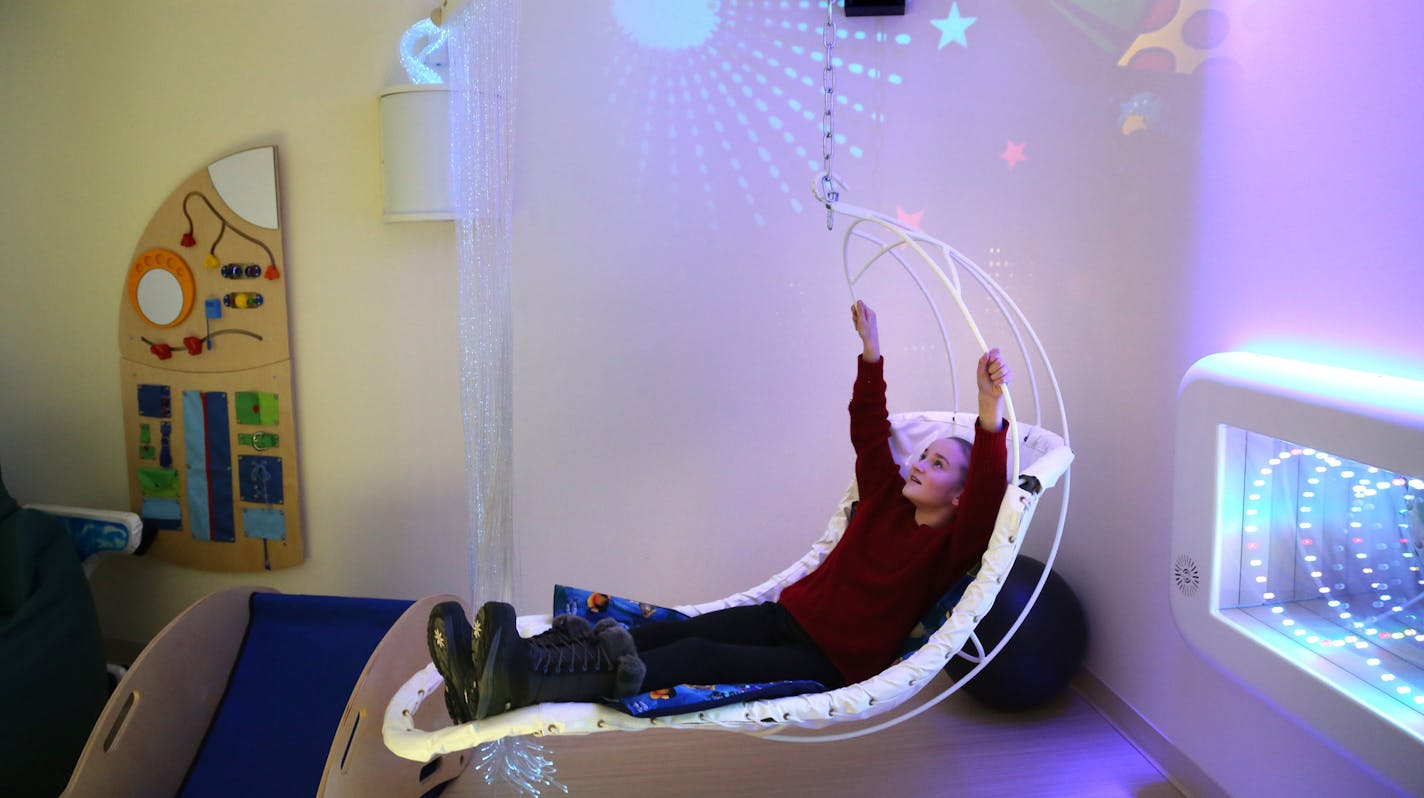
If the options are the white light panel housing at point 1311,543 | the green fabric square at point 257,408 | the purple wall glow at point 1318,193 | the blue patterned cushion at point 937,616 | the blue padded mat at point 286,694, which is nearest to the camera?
the white light panel housing at point 1311,543

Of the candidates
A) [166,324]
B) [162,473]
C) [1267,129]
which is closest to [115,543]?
[162,473]

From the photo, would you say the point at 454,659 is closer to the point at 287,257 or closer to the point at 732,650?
the point at 732,650

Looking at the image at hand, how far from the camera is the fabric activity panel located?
2596 millimetres

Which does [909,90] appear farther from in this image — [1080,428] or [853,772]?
[853,772]

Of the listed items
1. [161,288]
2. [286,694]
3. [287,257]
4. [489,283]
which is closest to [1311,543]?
[489,283]

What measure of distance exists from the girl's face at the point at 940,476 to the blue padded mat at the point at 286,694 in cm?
113

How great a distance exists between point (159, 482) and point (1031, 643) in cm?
237

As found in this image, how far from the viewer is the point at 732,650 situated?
185cm

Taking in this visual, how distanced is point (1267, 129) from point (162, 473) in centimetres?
283

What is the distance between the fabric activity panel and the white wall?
7 cm

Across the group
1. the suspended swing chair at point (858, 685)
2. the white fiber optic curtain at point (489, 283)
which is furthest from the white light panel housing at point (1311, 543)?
the white fiber optic curtain at point (489, 283)

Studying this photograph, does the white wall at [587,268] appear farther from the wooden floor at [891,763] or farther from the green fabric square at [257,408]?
the wooden floor at [891,763]

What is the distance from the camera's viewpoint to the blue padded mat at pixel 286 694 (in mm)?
1984

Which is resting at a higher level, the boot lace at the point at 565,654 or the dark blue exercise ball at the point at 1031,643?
the boot lace at the point at 565,654
